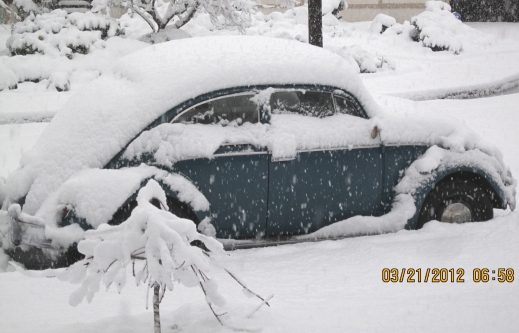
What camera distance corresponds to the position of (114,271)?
2818 mm

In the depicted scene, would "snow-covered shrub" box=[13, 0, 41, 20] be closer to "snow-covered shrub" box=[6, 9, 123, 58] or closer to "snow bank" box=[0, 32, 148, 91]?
"snow-covered shrub" box=[6, 9, 123, 58]

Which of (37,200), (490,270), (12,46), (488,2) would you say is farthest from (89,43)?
(488,2)

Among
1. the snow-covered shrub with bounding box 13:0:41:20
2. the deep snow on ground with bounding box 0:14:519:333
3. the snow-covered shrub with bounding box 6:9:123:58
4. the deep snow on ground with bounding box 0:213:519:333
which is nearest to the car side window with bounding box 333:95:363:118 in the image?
the deep snow on ground with bounding box 0:14:519:333

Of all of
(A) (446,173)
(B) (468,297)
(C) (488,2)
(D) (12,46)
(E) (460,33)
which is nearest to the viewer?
(B) (468,297)

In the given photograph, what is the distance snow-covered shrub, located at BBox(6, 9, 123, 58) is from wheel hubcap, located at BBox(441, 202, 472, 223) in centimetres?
1172

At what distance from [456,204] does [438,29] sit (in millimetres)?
15804

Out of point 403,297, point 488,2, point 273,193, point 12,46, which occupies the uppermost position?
point 488,2

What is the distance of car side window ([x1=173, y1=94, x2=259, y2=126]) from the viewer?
495 cm

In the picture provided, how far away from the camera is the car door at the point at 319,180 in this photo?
5.10m

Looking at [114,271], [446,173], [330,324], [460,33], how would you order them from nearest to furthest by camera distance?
[114,271], [330,324], [446,173], [460,33]

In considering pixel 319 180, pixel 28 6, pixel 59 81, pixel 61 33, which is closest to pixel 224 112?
pixel 319 180

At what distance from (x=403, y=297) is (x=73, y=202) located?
2.47 m

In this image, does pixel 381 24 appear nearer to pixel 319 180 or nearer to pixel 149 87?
pixel 319 180

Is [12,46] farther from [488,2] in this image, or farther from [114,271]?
[488,2]
